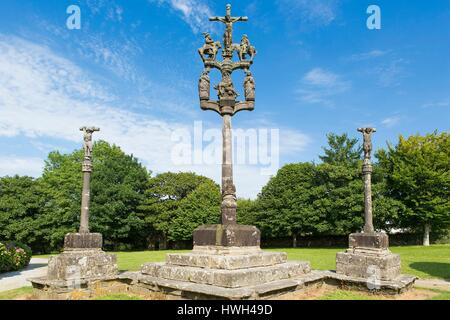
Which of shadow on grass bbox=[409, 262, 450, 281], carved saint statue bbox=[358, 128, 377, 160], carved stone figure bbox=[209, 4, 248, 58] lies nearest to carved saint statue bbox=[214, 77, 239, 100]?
carved stone figure bbox=[209, 4, 248, 58]

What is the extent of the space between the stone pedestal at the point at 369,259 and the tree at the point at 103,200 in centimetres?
2912

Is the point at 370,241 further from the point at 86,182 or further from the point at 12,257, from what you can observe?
the point at 12,257

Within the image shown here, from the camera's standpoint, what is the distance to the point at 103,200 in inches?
1459

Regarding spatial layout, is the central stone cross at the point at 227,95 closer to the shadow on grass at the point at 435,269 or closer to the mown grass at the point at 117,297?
the mown grass at the point at 117,297

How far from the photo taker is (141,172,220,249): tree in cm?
3916

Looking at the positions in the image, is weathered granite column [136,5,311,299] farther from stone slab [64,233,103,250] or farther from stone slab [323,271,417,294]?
stone slab [64,233,103,250]

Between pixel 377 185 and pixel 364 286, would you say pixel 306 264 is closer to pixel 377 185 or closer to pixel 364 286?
pixel 364 286

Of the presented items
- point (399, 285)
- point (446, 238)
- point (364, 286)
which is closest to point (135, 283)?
point (364, 286)

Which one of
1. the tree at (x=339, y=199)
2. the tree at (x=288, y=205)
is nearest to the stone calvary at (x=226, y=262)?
the tree at (x=339, y=199)

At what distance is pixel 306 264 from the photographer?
10.4m

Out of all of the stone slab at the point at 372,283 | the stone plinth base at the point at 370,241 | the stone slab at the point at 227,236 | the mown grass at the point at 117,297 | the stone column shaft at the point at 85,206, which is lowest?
the mown grass at the point at 117,297

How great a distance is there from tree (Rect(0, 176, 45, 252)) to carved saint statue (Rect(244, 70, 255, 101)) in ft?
109

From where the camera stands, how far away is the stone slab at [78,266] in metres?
10.5

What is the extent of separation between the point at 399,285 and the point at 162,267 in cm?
621
